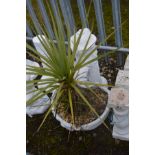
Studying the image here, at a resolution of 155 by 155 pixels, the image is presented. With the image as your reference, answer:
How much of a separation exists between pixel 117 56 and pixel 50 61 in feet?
3.81

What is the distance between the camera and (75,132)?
92.3 inches

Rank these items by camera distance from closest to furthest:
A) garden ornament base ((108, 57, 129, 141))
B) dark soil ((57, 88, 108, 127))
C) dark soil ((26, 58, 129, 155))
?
garden ornament base ((108, 57, 129, 141)), dark soil ((57, 88, 108, 127)), dark soil ((26, 58, 129, 155))

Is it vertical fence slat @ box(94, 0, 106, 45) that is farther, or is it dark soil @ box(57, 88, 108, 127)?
vertical fence slat @ box(94, 0, 106, 45)

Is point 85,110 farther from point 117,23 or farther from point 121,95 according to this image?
point 117,23

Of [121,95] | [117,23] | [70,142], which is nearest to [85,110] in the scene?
[70,142]

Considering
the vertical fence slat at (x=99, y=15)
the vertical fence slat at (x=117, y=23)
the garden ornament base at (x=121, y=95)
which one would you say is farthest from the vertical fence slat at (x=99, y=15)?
the garden ornament base at (x=121, y=95)

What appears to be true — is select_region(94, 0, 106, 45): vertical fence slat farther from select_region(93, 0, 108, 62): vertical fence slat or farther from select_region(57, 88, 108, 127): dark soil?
select_region(57, 88, 108, 127): dark soil

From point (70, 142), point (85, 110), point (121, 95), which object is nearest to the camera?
point (121, 95)

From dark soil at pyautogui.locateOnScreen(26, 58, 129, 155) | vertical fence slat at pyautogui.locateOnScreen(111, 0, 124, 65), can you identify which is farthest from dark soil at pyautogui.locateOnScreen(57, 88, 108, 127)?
vertical fence slat at pyautogui.locateOnScreen(111, 0, 124, 65)

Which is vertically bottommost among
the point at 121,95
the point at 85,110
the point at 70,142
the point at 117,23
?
the point at 70,142

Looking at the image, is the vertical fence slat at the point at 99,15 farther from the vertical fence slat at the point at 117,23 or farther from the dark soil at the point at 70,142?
the dark soil at the point at 70,142

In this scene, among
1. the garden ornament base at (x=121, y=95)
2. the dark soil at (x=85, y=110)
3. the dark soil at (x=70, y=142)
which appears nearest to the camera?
the garden ornament base at (x=121, y=95)
